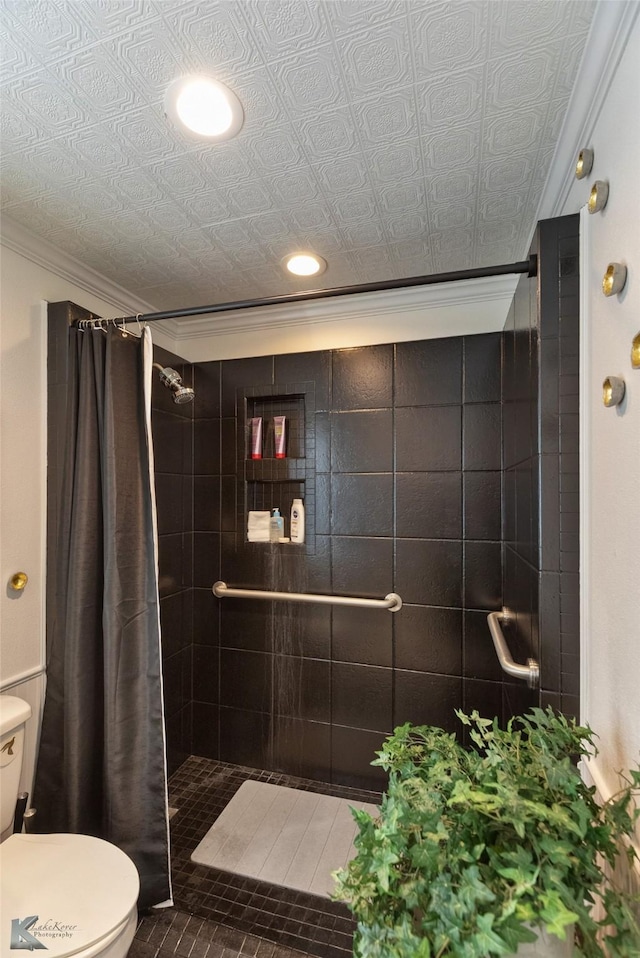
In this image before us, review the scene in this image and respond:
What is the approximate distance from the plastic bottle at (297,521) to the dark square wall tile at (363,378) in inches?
19.7

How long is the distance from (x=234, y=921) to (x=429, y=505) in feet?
5.33

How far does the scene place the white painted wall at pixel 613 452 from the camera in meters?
0.78

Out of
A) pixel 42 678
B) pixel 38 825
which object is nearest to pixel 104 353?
pixel 42 678

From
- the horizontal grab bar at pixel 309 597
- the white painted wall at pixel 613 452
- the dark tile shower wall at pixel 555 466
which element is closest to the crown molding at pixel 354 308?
the dark tile shower wall at pixel 555 466

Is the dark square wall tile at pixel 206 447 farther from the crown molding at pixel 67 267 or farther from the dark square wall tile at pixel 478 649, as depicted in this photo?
the dark square wall tile at pixel 478 649

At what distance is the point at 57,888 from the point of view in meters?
1.11

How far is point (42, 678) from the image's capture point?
158cm

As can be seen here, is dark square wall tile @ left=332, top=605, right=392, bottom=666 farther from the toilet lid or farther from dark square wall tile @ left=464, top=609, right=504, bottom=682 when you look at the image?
the toilet lid

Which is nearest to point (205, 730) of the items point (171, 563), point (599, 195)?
point (171, 563)

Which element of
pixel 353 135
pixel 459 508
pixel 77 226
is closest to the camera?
pixel 353 135

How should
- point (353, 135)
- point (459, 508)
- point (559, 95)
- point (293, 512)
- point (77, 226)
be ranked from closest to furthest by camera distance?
point (559, 95), point (353, 135), point (77, 226), point (459, 508), point (293, 512)

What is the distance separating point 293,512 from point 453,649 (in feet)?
3.09

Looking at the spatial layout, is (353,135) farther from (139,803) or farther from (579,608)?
(139,803)

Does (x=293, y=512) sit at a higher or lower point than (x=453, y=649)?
higher
